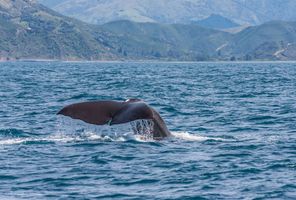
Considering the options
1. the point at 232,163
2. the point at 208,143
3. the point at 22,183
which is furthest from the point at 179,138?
the point at 22,183

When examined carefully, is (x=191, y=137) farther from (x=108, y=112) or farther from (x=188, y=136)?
(x=108, y=112)

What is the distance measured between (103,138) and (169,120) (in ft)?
26.4

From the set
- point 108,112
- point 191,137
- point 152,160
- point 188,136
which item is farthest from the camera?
point 188,136

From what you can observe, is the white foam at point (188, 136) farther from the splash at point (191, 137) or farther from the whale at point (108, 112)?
the whale at point (108, 112)

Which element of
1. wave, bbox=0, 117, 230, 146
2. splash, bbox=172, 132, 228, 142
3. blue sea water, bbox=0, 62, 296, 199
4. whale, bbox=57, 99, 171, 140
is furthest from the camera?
splash, bbox=172, 132, 228, 142

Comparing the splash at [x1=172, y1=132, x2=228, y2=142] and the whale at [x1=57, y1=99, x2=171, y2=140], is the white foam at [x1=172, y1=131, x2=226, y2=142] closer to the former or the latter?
the splash at [x1=172, y1=132, x2=228, y2=142]

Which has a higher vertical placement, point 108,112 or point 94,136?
point 108,112

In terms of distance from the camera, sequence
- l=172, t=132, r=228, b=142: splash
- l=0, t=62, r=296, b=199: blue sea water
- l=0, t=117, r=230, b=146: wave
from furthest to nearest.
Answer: l=172, t=132, r=228, b=142: splash < l=0, t=117, r=230, b=146: wave < l=0, t=62, r=296, b=199: blue sea water

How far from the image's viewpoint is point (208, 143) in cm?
2362

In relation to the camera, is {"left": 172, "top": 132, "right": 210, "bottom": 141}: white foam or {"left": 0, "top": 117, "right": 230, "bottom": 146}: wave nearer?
{"left": 0, "top": 117, "right": 230, "bottom": 146}: wave

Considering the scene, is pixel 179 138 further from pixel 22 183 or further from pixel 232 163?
pixel 22 183

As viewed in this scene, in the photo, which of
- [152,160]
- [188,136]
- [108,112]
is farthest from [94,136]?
[108,112]

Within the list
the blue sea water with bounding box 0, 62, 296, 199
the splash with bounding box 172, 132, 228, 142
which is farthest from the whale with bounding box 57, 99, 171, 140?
the splash with bounding box 172, 132, 228, 142

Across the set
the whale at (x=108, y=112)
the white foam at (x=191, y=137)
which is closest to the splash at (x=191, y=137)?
the white foam at (x=191, y=137)
